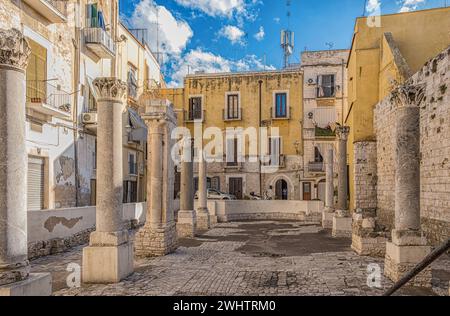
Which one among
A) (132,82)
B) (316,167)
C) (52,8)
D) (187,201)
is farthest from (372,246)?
(316,167)

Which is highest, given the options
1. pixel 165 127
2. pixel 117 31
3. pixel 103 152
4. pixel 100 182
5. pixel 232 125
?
pixel 117 31

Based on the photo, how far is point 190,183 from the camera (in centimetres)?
1611

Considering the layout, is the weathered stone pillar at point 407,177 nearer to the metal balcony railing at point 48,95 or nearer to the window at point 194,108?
the metal balcony railing at point 48,95

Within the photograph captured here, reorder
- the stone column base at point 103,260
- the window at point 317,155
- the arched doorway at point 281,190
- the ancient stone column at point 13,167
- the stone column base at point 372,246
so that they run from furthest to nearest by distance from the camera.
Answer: the arched doorway at point 281,190, the window at point 317,155, the stone column base at point 372,246, the stone column base at point 103,260, the ancient stone column at point 13,167

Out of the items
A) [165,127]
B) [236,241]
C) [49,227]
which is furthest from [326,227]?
[49,227]

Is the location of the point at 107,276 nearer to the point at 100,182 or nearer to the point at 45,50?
the point at 100,182

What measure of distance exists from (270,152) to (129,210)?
15270mm

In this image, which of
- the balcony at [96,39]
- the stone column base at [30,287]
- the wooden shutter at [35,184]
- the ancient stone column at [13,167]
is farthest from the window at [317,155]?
the ancient stone column at [13,167]

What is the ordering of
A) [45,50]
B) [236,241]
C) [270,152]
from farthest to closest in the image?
[270,152] < [45,50] < [236,241]

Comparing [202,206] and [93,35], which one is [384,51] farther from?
[93,35]

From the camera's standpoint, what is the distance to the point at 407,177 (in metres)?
8.19

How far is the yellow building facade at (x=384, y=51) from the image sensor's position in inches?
682

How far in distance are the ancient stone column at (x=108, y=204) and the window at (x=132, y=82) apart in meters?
15.7
